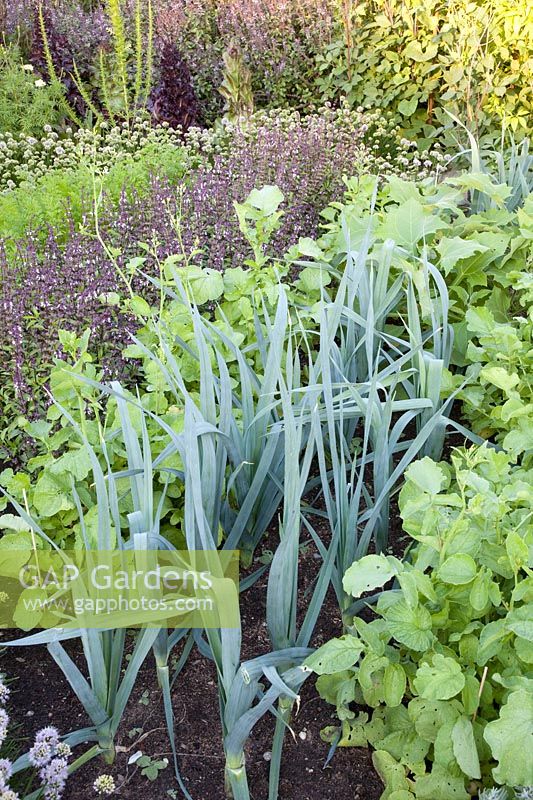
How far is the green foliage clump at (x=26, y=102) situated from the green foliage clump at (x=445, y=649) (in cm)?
433

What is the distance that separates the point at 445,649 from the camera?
1391 mm

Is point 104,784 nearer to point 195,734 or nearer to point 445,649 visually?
point 195,734

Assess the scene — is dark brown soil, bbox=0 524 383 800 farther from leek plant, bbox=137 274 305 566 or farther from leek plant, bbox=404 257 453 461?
leek plant, bbox=404 257 453 461

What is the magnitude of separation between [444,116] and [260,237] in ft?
8.81

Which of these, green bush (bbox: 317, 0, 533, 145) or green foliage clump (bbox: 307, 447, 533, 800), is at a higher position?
green bush (bbox: 317, 0, 533, 145)

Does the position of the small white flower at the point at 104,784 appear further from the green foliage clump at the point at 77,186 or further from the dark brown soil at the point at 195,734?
the green foliage clump at the point at 77,186

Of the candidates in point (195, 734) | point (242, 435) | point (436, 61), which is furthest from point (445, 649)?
point (436, 61)

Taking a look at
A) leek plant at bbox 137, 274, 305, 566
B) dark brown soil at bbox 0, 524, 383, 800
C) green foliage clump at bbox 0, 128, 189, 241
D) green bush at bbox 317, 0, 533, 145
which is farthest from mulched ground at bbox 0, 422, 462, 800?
green bush at bbox 317, 0, 533, 145

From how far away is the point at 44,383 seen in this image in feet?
7.15

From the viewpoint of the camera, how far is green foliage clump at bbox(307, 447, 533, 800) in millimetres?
1253

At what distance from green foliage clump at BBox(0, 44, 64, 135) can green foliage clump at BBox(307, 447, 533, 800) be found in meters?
4.33

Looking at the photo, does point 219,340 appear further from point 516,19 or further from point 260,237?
point 516,19

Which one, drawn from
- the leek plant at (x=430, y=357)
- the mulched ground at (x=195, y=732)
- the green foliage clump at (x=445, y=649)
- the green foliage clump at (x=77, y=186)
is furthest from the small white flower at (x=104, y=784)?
the green foliage clump at (x=77, y=186)

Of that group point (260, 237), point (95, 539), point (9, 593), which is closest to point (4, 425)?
point (9, 593)
